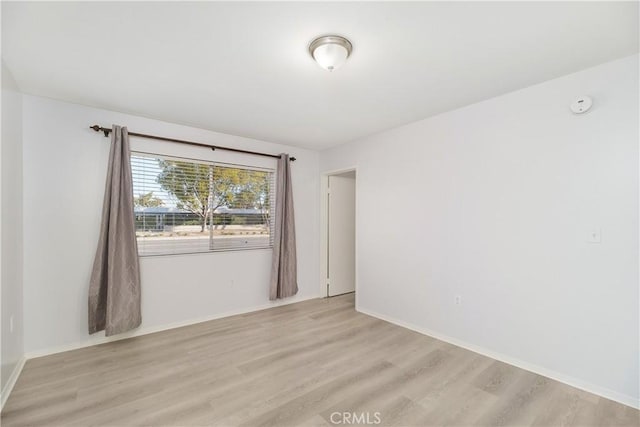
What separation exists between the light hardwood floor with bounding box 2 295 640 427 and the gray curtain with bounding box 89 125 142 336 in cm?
29

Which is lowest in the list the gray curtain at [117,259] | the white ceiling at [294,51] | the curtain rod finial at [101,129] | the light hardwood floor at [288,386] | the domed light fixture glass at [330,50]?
the light hardwood floor at [288,386]

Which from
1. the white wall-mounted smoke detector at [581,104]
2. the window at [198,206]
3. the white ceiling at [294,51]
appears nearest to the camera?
the white ceiling at [294,51]

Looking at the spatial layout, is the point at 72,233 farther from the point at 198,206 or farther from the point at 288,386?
the point at 288,386

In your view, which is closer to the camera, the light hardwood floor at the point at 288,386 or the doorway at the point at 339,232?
the light hardwood floor at the point at 288,386

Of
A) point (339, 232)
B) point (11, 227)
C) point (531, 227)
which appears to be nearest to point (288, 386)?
point (531, 227)

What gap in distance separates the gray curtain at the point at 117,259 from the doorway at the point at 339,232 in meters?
2.68

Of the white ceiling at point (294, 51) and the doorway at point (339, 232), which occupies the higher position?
the white ceiling at point (294, 51)

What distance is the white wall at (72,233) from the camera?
109 inches

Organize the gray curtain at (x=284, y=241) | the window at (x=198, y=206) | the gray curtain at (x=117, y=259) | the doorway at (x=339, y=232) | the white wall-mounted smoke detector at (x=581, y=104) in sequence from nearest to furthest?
the white wall-mounted smoke detector at (x=581, y=104), the gray curtain at (x=117, y=259), the window at (x=198, y=206), the gray curtain at (x=284, y=241), the doorway at (x=339, y=232)

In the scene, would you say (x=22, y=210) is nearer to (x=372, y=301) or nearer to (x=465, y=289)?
(x=372, y=301)

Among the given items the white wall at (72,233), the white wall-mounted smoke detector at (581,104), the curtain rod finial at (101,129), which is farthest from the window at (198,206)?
the white wall-mounted smoke detector at (581,104)

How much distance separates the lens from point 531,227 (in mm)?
2551

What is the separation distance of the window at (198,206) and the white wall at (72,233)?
0.56ft

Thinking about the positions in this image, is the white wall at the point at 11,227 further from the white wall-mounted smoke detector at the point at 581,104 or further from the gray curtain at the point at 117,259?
the white wall-mounted smoke detector at the point at 581,104
